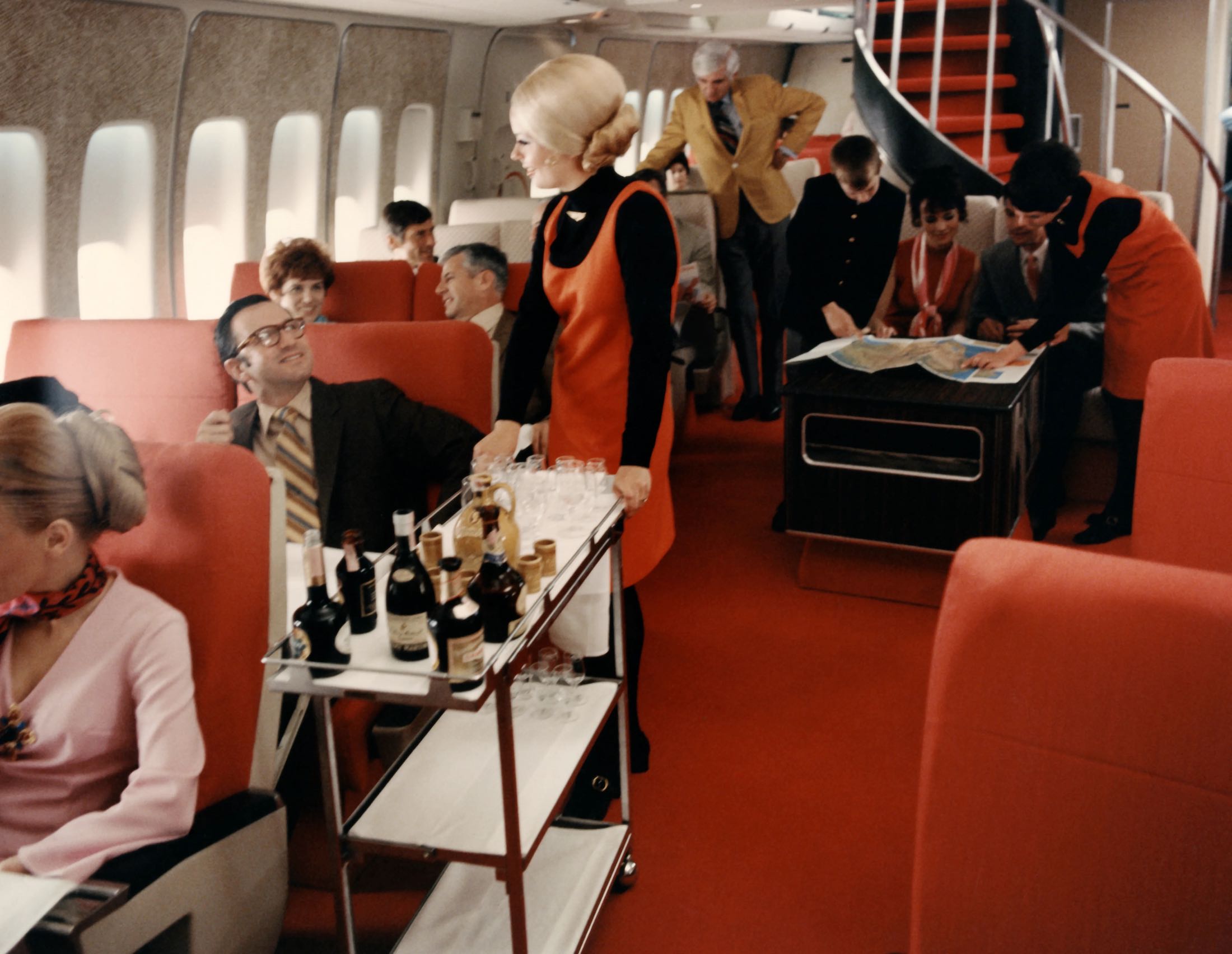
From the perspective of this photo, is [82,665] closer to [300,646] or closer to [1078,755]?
[300,646]

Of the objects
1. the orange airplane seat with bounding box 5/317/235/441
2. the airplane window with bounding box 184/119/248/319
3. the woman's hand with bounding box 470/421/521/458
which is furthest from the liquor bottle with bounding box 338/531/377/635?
the airplane window with bounding box 184/119/248/319

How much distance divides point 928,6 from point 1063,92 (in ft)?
4.02

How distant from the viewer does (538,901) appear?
2107 millimetres

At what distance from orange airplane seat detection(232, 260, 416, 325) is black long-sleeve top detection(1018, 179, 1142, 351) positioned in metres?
2.25

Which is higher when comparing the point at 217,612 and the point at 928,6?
the point at 928,6

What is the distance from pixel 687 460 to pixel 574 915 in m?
3.56

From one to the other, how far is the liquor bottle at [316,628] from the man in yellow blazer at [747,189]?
15.2 ft

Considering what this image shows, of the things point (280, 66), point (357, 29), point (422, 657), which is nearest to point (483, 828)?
point (422, 657)

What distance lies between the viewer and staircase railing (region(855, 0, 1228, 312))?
5.57 metres

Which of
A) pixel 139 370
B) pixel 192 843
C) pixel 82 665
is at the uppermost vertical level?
pixel 139 370

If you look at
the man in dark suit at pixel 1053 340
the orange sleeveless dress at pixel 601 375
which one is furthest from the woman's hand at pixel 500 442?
the man in dark suit at pixel 1053 340

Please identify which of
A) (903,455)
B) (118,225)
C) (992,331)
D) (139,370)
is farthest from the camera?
(118,225)

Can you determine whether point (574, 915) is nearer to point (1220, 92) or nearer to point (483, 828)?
point (483, 828)

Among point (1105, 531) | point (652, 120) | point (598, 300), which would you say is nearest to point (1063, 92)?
point (1105, 531)
